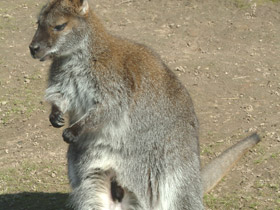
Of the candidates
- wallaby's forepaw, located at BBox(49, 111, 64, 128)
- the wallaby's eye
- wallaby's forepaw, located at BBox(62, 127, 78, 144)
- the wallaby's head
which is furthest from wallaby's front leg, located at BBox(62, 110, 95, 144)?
the wallaby's eye

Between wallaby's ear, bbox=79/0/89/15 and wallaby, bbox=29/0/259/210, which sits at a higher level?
wallaby's ear, bbox=79/0/89/15

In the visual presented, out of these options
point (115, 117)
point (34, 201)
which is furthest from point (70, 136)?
point (34, 201)

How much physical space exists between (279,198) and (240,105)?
1927 millimetres

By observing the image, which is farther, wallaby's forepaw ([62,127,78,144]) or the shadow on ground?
the shadow on ground

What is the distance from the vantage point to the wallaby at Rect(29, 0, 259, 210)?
476cm

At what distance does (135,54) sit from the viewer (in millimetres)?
5027

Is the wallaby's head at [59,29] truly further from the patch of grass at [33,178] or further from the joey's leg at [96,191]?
the patch of grass at [33,178]

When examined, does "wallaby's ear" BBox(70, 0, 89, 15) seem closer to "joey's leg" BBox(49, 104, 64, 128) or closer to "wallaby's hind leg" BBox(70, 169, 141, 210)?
"joey's leg" BBox(49, 104, 64, 128)

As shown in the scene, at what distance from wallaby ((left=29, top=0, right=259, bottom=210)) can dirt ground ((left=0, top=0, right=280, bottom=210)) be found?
0.96 metres

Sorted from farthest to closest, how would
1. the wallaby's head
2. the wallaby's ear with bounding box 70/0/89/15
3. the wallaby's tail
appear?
the wallaby's tail
the wallaby's ear with bounding box 70/0/89/15
the wallaby's head

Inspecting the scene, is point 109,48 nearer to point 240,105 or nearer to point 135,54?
point 135,54

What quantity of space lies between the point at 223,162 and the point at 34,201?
6.81 feet

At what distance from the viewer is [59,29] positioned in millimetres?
4742

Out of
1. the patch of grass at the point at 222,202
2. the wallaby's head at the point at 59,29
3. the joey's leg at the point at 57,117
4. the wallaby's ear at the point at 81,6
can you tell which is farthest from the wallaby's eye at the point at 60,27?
the patch of grass at the point at 222,202
